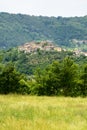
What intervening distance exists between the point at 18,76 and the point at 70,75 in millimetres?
5750

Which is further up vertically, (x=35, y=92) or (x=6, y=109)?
(x=6, y=109)

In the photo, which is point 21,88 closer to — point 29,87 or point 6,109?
point 29,87

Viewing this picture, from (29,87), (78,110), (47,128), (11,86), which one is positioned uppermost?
(47,128)

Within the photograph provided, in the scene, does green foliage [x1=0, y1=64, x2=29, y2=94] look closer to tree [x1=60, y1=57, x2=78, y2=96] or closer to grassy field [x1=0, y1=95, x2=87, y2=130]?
tree [x1=60, y1=57, x2=78, y2=96]

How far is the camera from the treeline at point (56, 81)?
38.0 m

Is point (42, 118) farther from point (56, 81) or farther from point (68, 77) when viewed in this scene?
point (56, 81)

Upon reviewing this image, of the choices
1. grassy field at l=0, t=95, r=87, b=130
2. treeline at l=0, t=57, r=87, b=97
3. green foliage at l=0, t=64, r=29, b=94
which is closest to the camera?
grassy field at l=0, t=95, r=87, b=130

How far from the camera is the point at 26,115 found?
43.2ft

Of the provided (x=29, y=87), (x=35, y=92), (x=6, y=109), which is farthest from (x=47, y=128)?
(x=29, y=87)

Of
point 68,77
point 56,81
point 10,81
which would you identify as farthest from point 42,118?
point 10,81

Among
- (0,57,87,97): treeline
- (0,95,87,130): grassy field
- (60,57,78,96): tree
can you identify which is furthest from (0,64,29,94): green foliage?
(0,95,87,130): grassy field

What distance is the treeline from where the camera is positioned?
1497 inches

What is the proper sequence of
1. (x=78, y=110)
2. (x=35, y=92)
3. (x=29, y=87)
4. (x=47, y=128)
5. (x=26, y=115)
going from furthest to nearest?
(x=29, y=87)
(x=35, y=92)
(x=78, y=110)
(x=26, y=115)
(x=47, y=128)

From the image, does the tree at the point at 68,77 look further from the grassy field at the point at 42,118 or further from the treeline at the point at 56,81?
the grassy field at the point at 42,118
